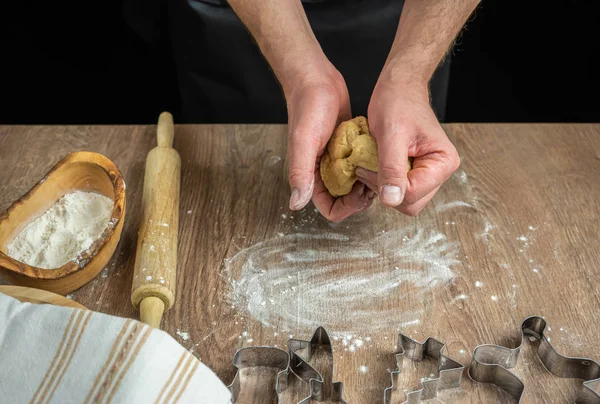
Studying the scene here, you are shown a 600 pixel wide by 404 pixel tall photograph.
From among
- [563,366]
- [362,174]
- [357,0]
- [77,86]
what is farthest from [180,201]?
[77,86]

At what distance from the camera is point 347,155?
1.35 metres

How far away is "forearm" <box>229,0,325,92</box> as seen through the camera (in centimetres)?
146

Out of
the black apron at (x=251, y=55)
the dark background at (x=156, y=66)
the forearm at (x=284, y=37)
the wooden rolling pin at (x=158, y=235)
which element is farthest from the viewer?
the dark background at (x=156, y=66)

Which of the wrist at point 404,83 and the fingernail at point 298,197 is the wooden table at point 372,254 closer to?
the fingernail at point 298,197

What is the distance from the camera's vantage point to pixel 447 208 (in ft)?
4.87

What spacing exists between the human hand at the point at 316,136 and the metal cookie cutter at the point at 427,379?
1.05 feet

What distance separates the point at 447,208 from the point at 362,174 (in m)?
0.24

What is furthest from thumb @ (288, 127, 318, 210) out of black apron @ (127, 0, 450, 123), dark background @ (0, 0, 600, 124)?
dark background @ (0, 0, 600, 124)

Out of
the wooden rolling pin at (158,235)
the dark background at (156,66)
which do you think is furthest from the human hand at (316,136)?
the dark background at (156,66)

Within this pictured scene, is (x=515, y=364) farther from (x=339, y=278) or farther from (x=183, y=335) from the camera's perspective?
(x=183, y=335)

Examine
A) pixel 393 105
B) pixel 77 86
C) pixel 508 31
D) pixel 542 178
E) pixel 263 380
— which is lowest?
pixel 77 86

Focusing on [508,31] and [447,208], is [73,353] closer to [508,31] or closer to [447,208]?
[447,208]

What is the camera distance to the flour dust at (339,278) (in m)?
1.26

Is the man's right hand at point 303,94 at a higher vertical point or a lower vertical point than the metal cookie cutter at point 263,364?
higher
